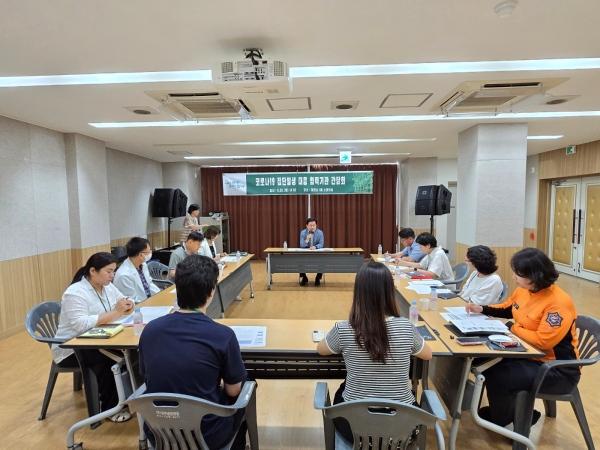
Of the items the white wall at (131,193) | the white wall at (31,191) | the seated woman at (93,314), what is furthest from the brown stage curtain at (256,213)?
the seated woman at (93,314)

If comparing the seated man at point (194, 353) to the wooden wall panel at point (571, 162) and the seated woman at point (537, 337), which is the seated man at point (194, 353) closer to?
the seated woman at point (537, 337)

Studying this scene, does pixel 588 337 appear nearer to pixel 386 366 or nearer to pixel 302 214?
pixel 386 366

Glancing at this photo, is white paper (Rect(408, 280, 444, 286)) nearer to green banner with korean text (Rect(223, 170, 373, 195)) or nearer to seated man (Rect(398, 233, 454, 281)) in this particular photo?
seated man (Rect(398, 233, 454, 281))

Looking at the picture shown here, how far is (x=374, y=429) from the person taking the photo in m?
1.32

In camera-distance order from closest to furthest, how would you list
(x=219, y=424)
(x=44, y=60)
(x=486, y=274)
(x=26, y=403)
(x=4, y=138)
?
(x=219, y=424)
(x=44, y=60)
(x=26, y=403)
(x=486, y=274)
(x=4, y=138)

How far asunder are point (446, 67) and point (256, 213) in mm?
6913

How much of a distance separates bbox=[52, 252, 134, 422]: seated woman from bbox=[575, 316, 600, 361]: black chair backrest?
304 centimetres

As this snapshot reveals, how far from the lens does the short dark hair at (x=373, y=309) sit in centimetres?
143

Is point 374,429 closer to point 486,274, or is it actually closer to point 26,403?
point 486,274

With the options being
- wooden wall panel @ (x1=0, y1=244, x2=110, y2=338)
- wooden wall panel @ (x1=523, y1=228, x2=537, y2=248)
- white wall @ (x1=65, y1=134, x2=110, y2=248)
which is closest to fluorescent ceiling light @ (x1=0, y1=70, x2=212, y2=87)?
white wall @ (x1=65, y1=134, x2=110, y2=248)

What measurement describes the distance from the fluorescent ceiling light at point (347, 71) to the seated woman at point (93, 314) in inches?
58.2

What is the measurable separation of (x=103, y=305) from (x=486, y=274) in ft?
9.86

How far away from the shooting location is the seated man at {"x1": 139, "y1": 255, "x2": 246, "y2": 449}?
1375 mm

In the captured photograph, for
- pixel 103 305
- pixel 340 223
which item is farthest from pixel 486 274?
pixel 340 223
